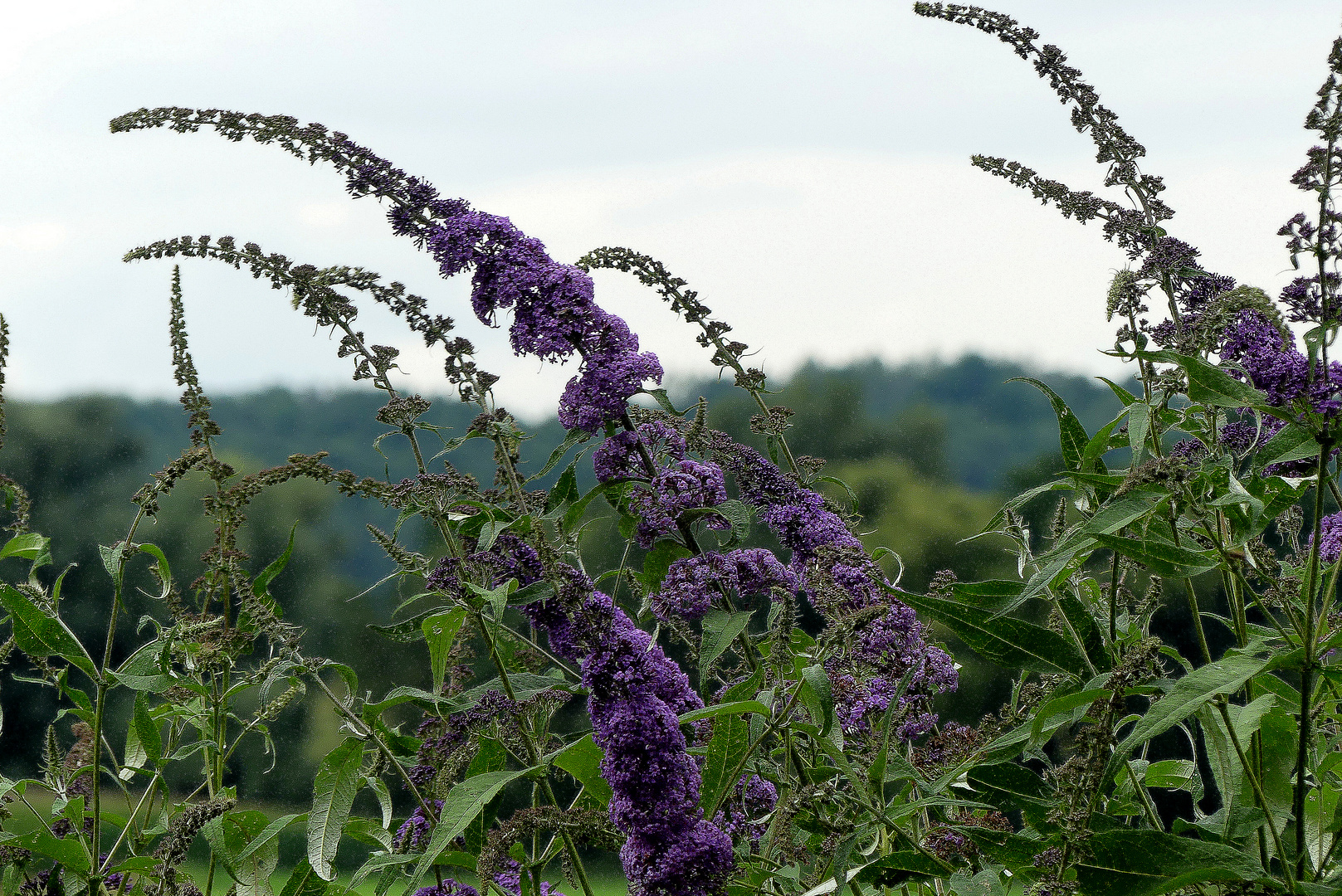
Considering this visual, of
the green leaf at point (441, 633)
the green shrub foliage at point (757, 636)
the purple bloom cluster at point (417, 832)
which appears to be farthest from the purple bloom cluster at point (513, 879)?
the green leaf at point (441, 633)

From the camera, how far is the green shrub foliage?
1089mm

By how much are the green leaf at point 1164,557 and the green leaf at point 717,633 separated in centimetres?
55

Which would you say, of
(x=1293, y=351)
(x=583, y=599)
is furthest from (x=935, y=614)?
(x=1293, y=351)

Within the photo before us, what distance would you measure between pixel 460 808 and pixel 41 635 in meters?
0.92

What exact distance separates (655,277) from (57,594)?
1134mm

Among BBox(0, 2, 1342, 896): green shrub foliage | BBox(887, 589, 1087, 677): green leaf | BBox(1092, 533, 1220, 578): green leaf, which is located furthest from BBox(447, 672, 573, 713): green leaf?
BBox(1092, 533, 1220, 578): green leaf

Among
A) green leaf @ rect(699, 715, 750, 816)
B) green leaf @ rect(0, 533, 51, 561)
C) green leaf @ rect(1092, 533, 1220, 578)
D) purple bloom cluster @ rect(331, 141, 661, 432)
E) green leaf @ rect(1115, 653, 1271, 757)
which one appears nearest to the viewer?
green leaf @ rect(1115, 653, 1271, 757)

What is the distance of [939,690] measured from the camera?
1.72 metres

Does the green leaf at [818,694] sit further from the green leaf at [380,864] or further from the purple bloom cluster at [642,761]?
the green leaf at [380,864]

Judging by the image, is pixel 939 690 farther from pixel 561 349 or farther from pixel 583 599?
pixel 561 349

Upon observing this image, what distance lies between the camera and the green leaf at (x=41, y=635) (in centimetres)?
168

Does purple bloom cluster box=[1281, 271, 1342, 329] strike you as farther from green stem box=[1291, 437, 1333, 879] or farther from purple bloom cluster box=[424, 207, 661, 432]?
purple bloom cluster box=[424, 207, 661, 432]

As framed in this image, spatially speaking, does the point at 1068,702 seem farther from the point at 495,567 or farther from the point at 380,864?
the point at 380,864

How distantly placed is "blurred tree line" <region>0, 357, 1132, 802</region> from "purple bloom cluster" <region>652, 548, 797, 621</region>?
29.5 feet
